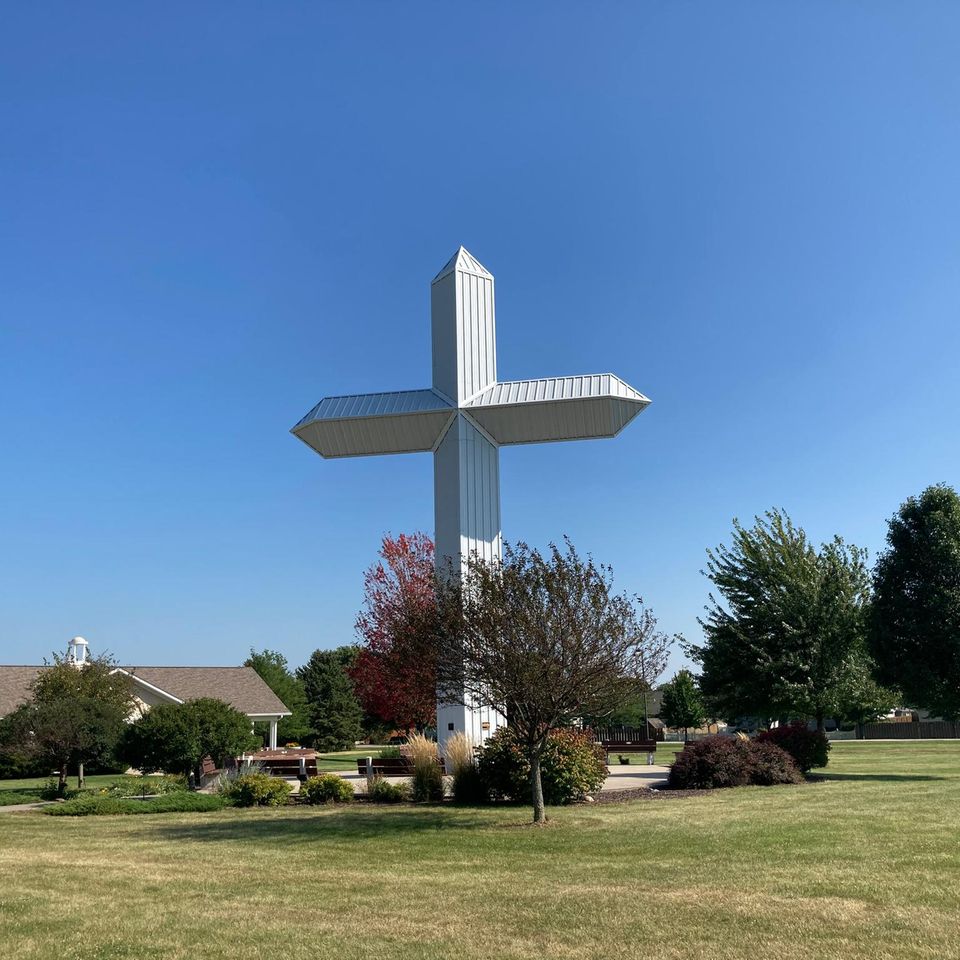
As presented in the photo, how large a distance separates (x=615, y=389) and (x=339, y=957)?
20172 millimetres

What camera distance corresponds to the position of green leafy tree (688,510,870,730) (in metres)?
29.9

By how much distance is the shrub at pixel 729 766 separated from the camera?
22.0 meters

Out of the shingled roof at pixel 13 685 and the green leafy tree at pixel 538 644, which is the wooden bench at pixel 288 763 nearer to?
the green leafy tree at pixel 538 644

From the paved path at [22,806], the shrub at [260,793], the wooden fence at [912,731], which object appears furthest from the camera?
the wooden fence at [912,731]

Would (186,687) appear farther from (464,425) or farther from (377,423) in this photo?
(464,425)

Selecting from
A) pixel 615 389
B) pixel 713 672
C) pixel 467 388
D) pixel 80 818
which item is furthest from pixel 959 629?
pixel 80 818

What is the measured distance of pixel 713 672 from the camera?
31203mm

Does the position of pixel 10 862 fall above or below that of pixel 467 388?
below

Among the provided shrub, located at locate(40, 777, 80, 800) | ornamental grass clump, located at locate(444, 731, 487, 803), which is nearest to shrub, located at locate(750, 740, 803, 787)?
ornamental grass clump, located at locate(444, 731, 487, 803)

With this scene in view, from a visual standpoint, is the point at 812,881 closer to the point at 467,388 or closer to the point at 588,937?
the point at 588,937

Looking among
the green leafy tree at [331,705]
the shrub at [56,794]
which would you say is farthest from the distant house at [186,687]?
the shrub at [56,794]

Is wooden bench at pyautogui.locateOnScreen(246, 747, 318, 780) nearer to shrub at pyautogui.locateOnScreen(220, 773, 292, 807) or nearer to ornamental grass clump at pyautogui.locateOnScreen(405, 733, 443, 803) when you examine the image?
shrub at pyautogui.locateOnScreen(220, 773, 292, 807)

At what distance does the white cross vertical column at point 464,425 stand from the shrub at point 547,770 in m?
6.88

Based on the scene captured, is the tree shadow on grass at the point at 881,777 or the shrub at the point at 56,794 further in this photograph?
the shrub at the point at 56,794
